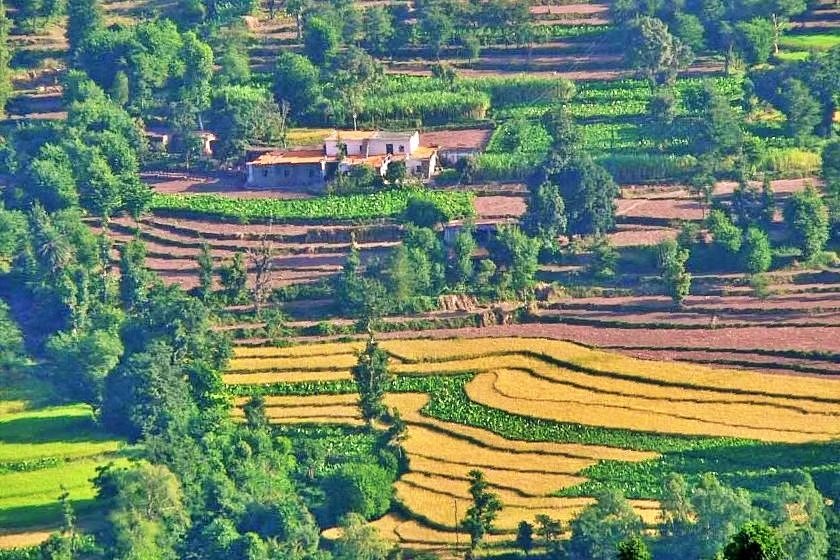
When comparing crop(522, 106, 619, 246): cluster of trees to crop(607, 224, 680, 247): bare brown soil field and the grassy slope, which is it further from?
the grassy slope

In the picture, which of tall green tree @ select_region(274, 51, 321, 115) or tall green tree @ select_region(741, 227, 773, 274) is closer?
tall green tree @ select_region(741, 227, 773, 274)

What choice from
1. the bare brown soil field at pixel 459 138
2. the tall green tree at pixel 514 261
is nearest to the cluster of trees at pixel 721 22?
the bare brown soil field at pixel 459 138

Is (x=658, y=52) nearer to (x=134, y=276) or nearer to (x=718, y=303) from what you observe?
(x=718, y=303)

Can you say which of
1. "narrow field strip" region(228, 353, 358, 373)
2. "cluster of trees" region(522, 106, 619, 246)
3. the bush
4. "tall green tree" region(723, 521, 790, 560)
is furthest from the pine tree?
"tall green tree" region(723, 521, 790, 560)

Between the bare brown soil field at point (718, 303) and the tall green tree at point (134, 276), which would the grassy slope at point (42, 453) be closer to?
the tall green tree at point (134, 276)

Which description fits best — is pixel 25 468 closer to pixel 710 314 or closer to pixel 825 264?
pixel 710 314

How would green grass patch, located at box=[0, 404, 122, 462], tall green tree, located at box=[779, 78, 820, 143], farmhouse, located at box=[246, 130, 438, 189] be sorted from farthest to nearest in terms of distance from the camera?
1. farmhouse, located at box=[246, 130, 438, 189]
2. tall green tree, located at box=[779, 78, 820, 143]
3. green grass patch, located at box=[0, 404, 122, 462]
